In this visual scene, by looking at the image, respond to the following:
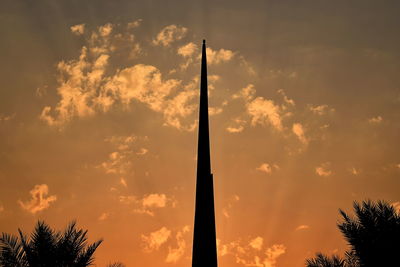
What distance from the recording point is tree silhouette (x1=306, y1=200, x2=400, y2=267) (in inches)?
620

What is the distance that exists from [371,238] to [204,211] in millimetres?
6826

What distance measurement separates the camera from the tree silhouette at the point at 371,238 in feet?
51.7

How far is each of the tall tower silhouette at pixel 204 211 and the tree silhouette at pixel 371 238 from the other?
13.9ft

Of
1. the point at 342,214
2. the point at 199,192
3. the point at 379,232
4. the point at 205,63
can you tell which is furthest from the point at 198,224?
the point at 205,63

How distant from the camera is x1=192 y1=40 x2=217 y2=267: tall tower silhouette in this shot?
56.3 feet

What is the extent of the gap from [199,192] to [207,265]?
311 cm

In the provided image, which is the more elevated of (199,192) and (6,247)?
(199,192)

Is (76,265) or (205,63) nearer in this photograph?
(76,265)

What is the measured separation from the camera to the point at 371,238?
1652 centimetres

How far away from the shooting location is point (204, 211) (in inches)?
706

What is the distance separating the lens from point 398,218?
54.2ft

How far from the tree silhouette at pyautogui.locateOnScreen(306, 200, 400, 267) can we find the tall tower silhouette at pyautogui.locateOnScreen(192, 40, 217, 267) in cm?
423

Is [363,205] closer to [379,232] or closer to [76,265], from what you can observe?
[379,232]

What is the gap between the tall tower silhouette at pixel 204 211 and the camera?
17156mm
